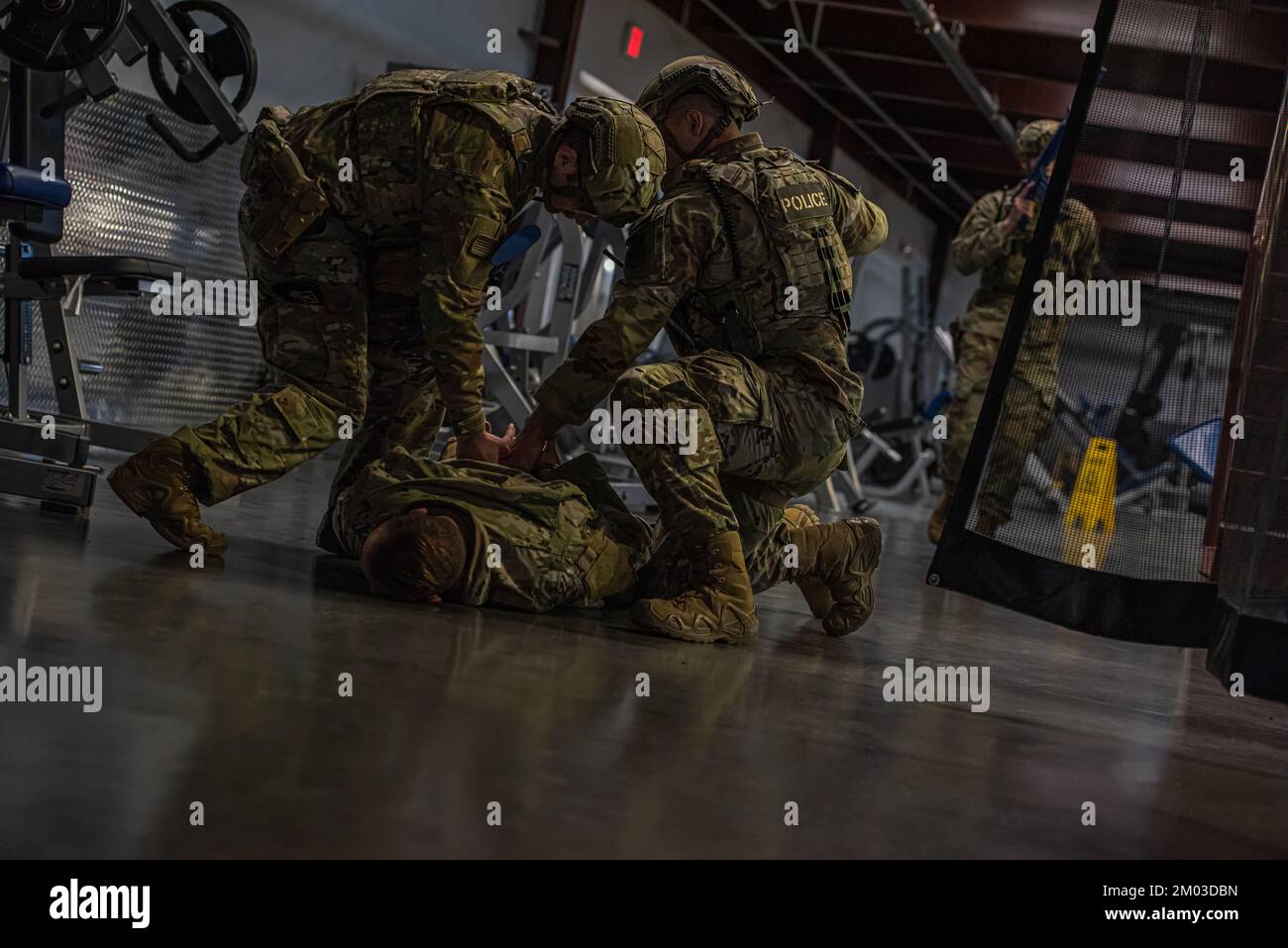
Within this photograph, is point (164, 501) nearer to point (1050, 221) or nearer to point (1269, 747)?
point (1050, 221)

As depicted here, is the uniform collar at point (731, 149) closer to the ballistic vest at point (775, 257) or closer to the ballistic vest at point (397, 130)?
the ballistic vest at point (775, 257)

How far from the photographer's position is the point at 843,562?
3232mm

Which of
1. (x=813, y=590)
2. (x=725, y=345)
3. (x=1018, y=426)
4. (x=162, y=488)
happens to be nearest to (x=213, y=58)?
(x=162, y=488)

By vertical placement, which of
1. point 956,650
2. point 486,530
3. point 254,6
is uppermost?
point 254,6

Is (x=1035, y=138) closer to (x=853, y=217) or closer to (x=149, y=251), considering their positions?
(x=853, y=217)

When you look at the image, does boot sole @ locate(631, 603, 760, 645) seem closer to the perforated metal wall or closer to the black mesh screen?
the black mesh screen

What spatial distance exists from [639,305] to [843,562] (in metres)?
0.83

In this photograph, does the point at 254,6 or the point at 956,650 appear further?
the point at 254,6

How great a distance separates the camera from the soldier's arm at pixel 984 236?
6.04m

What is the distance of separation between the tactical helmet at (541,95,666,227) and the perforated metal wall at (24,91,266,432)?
3.54m

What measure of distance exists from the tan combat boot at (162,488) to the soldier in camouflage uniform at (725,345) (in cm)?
74

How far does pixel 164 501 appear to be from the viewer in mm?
3004
